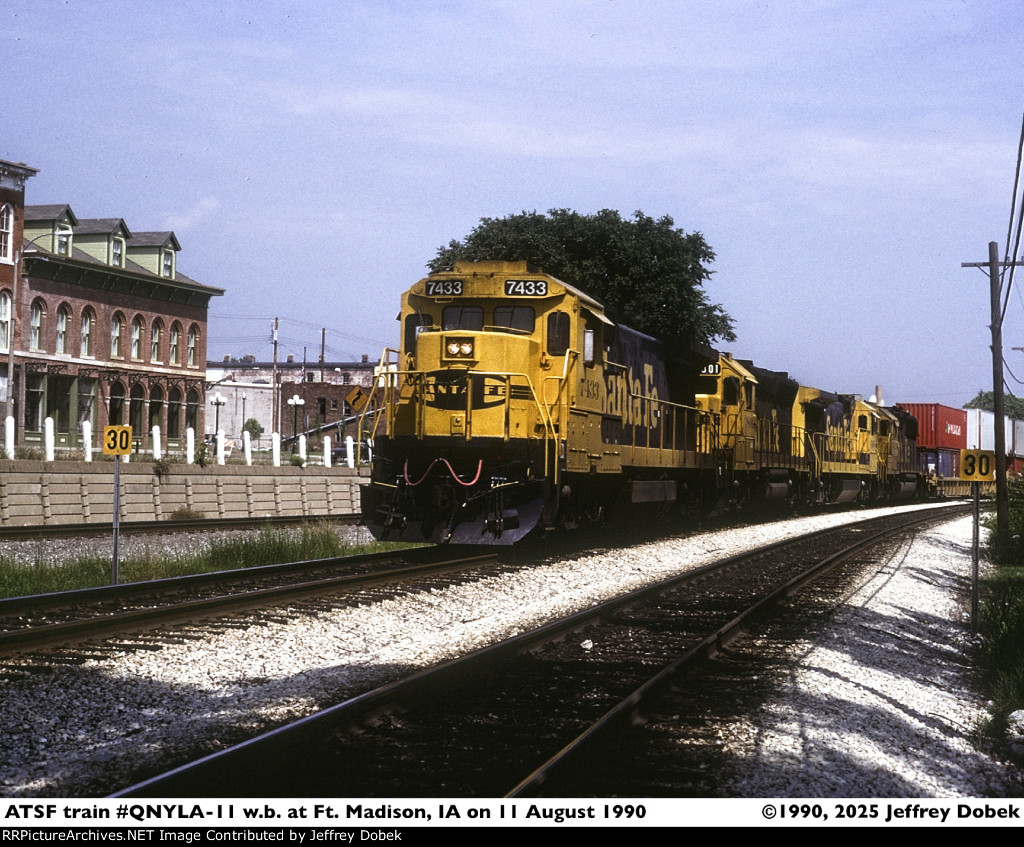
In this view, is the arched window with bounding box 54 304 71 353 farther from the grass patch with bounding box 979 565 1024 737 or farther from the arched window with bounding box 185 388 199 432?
the grass patch with bounding box 979 565 1024 737

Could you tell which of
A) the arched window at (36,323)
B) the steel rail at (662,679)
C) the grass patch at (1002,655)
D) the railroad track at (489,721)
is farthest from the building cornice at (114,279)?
the grass patch at (1002,655)

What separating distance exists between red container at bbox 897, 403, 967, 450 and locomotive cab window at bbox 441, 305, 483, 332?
1615 inches

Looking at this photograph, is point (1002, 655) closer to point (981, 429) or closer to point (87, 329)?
point (87, 329)

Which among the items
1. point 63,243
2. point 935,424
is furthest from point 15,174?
point 935,424

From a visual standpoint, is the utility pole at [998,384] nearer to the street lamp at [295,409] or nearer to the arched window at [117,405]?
the street lamp at [295,409]

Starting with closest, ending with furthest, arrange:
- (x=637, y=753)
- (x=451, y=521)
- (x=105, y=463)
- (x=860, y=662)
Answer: (x=637, y=753), (x=860, y=662), (x=451, y=521), (x=105, y=463)

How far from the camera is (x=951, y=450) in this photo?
5803 cm

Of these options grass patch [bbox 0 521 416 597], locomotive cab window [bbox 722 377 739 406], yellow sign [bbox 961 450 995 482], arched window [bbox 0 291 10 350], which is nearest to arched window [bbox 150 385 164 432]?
arched window [bbox 0 291 10 350]

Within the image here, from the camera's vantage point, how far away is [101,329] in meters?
46.2

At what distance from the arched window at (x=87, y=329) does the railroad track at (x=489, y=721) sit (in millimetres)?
39181

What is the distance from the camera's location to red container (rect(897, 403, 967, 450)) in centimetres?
5391

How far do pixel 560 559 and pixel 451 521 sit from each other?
230cm

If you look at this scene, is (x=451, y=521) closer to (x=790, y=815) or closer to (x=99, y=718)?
(x=99, y=718)

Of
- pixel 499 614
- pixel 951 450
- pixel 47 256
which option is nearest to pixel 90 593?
pixel 499 614
